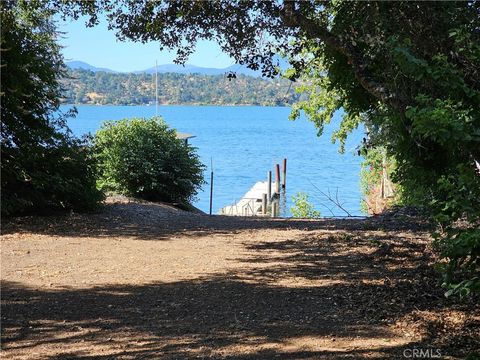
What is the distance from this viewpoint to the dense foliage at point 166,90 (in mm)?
31656

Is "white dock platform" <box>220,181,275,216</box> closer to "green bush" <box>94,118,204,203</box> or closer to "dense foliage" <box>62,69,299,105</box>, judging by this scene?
"dense foliage" <box>62,69,299,105</box>

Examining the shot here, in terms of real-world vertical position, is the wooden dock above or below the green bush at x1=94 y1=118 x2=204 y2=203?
below

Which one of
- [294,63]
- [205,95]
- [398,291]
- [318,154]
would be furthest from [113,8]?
[318,154]

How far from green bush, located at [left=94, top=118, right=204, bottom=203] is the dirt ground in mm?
6359

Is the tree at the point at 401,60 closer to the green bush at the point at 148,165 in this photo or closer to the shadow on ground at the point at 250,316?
the shadow on ground at the point at 250,316

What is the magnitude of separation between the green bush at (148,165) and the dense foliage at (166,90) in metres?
7.29

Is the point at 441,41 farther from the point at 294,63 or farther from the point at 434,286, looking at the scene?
the point at 294,63

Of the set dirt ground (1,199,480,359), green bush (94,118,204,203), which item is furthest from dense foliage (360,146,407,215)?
dirt ground (1,199,480,359)

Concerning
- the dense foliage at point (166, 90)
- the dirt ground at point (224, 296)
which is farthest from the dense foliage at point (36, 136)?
the dense foliage at point (166, 90)

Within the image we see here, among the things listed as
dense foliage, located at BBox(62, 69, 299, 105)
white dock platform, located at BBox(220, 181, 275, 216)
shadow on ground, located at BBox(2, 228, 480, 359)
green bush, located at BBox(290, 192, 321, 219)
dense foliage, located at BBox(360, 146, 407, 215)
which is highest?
dense foliage, located at BBox(62, 69, 299, 105)

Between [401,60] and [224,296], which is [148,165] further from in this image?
A: [401,60]

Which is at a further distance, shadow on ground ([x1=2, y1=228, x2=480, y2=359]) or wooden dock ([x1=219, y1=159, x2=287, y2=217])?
wooden dock ([x1=219, y1=159, x2=287, y2=217])

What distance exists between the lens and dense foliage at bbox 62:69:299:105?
31656 millimetres

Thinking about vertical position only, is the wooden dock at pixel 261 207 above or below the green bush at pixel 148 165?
below
